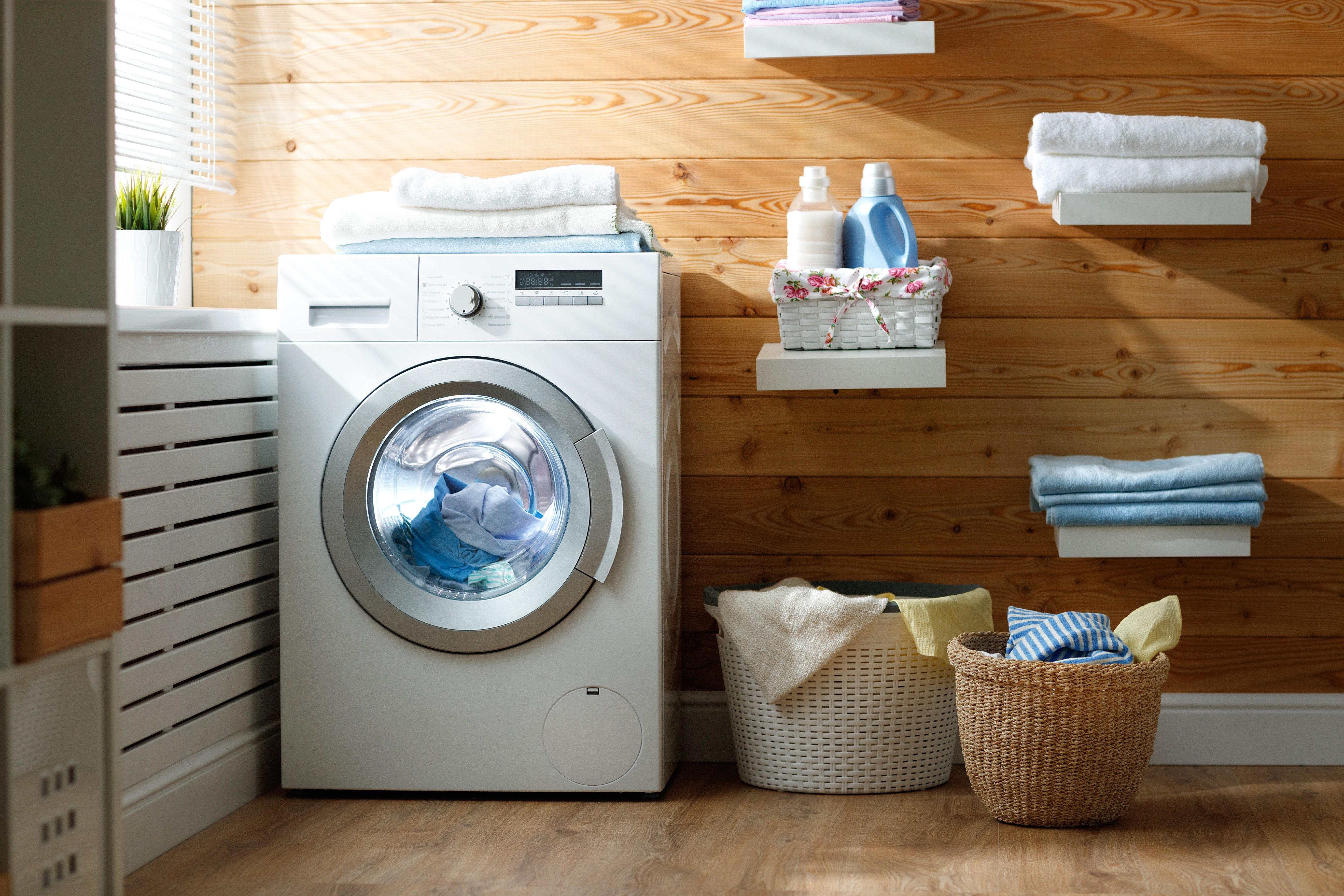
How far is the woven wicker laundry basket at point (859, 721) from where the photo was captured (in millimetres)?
1932

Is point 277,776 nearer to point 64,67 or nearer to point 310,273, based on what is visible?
point 310,273

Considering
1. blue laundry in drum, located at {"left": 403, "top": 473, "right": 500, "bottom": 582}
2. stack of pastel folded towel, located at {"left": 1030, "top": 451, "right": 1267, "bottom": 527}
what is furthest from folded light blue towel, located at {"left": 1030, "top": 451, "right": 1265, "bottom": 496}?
blue laundry in drum, located at {"left": 403, "top": 473, "right": 500, "bottom": 582}

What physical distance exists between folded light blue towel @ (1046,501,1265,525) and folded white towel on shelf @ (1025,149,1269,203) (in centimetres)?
52

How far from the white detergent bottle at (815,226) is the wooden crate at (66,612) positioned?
124 cm

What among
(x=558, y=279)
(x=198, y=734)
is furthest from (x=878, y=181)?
(x=198, y=734)

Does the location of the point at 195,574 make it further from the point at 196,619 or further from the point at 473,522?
the point at 473,522

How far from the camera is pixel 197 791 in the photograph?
183 centimetres

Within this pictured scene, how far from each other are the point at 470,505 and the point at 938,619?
0.79 m

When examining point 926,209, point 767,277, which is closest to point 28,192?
point 767,277

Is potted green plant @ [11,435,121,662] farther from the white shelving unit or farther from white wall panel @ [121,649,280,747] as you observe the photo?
white wall panel @ [121,649,280,747]

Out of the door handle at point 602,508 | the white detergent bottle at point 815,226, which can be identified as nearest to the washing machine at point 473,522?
the door handle at point 602,508

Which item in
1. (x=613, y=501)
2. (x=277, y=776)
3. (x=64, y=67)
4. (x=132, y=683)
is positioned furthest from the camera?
(x=277, y=776)

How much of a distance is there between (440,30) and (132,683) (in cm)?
131

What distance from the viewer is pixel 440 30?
7.37 ft
